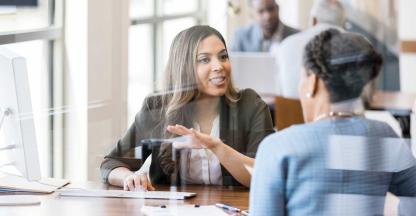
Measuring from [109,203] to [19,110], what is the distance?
0.36m

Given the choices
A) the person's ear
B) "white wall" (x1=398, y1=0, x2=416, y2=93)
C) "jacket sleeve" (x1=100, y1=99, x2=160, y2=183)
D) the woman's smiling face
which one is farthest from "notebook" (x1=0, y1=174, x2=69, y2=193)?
"white wall" (x1=398, y1=0, x2=416, y2=93)

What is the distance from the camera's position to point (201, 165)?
2.37 meters

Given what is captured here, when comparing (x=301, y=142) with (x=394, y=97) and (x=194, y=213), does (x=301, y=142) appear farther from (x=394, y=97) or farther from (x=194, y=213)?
(x=194, y=213)

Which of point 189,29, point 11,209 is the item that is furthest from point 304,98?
point 11,209

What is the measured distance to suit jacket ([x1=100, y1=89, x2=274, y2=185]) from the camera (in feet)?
7.43

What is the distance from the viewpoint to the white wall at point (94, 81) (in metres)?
2.41

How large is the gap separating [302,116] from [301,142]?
74 millimetres

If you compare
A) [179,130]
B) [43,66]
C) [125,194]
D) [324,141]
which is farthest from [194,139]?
[43,66]

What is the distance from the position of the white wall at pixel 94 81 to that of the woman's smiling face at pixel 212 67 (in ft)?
0.68

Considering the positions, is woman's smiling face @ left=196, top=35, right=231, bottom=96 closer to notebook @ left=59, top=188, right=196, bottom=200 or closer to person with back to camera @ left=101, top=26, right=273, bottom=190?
person with back to camera @ left=101, top=26, right=273, bottom=190

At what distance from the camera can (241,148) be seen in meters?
2.31

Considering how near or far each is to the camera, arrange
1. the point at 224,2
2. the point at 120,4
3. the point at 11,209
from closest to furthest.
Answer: the point at 224,2 < the point at 120,4 < the point at 11,209

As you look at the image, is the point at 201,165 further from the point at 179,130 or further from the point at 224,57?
the point at 224,57

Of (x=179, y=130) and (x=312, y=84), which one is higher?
(x=312, y=84)
